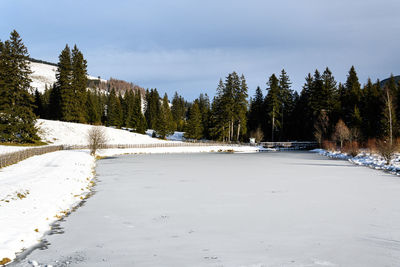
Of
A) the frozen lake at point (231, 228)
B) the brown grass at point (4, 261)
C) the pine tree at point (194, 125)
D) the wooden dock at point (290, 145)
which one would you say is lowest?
the brown grass at point (4, 261)

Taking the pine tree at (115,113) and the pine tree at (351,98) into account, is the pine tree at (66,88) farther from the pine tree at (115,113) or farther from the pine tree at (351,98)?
the pine tree at (351,98)

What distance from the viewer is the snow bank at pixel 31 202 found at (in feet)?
28.2

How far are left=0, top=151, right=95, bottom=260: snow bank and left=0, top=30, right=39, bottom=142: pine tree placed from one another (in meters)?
28.5

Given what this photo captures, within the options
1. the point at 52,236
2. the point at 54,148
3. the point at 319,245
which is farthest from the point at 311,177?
the point at 54,148

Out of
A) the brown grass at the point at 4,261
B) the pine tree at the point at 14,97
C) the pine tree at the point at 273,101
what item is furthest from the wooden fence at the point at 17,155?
the pine tree at the point at 273,101

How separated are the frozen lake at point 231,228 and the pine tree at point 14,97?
3461cm

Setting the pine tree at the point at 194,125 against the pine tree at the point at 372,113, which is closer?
the pine tree at the point at 372,113

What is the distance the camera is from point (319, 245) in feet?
26.5

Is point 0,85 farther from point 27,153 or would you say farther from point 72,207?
point 72,207

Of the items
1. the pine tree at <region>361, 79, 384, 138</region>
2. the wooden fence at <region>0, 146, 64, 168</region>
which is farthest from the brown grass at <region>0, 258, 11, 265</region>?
the pine tree at <region>361, 79, 384, 138</region>

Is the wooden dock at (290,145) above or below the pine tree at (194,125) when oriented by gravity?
below

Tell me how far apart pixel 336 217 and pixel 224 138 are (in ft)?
215

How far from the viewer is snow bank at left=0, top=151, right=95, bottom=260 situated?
28.2 feet

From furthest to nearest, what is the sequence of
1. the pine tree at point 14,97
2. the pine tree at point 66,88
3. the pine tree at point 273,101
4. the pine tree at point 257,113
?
the pine tree at point 257,113, the pine tree at point 273,101, the pine tree at point 66,88, the pine tree at point 14,97
